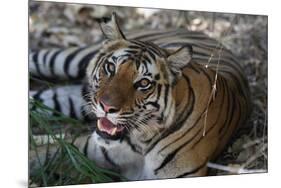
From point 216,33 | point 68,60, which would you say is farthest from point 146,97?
point 216,33

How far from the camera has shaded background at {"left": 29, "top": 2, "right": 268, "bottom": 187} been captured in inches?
99.0

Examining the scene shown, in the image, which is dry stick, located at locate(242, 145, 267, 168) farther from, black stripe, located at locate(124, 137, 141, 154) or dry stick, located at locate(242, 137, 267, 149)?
black stripe, located at locate(124, 137, 141, 154)

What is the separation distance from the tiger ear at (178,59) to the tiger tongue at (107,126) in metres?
0.40

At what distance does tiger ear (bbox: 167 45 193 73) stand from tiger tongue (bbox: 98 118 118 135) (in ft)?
1.33

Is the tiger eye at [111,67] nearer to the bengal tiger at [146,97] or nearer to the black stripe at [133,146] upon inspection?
the bengal tiger at [146,97]

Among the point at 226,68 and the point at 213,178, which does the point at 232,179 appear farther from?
the point at 226,68

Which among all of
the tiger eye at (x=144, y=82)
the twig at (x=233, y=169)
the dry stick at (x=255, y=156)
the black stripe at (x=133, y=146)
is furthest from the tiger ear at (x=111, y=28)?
the dry stick at (x=255, y=156)

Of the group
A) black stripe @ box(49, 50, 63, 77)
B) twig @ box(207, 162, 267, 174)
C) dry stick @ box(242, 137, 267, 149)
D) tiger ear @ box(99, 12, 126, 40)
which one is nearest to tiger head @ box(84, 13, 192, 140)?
tiger ear @ box(99, 12, 126, 40)

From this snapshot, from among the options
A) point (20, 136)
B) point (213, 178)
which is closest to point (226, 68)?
point (213, 178)

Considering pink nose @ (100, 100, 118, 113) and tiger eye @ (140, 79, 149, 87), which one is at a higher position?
tiger eye @ (140, 79, 149, 87)

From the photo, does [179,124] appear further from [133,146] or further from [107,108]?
[107,108]

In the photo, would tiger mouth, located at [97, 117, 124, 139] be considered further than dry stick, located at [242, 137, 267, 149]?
No

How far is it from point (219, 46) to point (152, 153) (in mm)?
675
